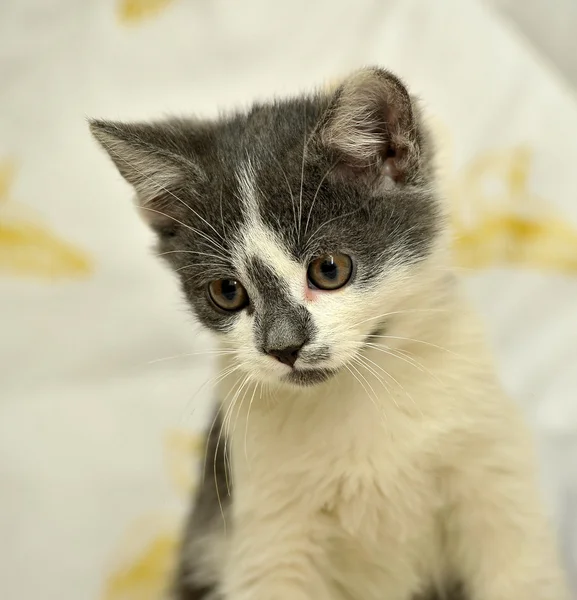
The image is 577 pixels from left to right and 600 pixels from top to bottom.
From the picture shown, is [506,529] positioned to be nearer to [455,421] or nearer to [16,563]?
[455,421]

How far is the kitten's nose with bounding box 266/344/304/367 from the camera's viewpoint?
1045 mm

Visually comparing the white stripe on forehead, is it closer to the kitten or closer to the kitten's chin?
the kitten

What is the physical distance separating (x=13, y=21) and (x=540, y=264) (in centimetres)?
160

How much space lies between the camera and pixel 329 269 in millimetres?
1089

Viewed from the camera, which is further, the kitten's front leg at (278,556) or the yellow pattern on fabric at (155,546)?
the yellow pattern on fabric at (155,546)

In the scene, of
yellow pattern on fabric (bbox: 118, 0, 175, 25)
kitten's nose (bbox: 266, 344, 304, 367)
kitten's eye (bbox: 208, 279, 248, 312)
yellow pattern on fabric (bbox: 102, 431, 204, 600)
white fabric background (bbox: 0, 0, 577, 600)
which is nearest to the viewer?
kitten's nose (bbox: 266, 344, 304, 367)

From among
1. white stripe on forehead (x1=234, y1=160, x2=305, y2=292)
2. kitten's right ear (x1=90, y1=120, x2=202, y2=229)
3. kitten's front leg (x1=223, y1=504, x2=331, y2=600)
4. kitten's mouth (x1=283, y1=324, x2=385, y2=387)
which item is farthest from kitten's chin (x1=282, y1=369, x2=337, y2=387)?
kitten's right ear (x1=90, y1=120, x2=202, y2=229)

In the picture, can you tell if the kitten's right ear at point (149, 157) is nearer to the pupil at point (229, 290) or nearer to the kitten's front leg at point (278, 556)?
the pupil at point (229, 290)

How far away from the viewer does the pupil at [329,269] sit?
3.57ft

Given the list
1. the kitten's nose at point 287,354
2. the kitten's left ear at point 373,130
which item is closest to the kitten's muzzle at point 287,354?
the kitten's nose at point 287,354


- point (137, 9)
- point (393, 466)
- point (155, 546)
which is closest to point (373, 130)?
point (393, 466)

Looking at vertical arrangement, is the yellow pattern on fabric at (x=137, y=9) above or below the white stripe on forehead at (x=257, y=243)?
above

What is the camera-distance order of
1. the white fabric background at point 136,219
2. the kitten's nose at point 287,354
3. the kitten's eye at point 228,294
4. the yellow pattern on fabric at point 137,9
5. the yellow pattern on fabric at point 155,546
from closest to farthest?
the kitten's nose at point 287,354
the kitten's eye at point 228,294
the yellow pattern on fabric at point 155,546
the white fabric background at point 136,219
the yellow pattern on fabric at point 137,9

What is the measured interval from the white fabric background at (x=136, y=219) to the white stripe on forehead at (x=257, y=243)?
0.59 m
